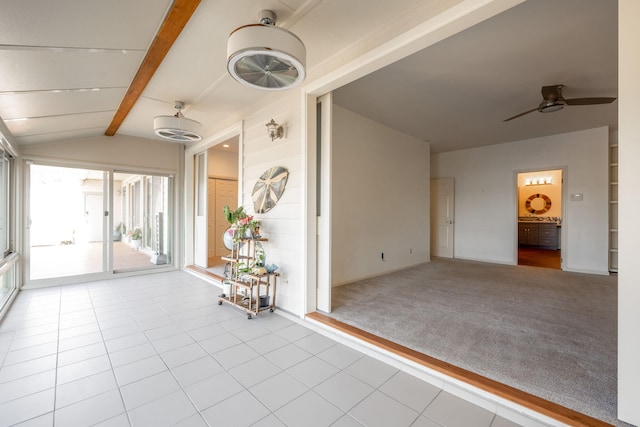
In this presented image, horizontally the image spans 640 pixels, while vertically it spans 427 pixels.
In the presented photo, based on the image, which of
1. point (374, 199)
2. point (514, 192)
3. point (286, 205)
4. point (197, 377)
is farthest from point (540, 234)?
point (197, 377)

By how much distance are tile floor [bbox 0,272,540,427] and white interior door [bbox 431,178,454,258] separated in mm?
5664

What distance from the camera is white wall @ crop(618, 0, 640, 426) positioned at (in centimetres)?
137

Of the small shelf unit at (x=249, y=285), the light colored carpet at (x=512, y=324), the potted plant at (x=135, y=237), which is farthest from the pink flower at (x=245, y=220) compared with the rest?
the potted plant at (x=135, y=237)

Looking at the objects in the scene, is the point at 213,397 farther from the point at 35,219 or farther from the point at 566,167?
the point at 566,167

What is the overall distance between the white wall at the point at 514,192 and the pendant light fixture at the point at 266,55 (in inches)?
247

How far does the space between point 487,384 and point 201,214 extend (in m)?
5.38

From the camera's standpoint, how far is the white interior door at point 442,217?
7168mm

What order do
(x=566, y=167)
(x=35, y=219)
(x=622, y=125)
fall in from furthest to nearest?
1. (x=566, y=167)
2. (x=35, y=219)
3. (x=622, y=125)

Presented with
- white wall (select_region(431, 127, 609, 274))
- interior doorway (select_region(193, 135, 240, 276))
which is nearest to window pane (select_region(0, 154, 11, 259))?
interior doorway (select_region(193, 135, 240, 276))

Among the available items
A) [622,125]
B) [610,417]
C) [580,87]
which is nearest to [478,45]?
[622,125]

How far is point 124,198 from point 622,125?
7.15 metres

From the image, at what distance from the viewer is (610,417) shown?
149cm

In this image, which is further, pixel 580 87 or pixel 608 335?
pixel 580 87

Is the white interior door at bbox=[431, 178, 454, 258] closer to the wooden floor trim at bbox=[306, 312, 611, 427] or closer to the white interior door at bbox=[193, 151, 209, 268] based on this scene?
the wooden floor trim at bbox=[306, 312, 611, 427]
